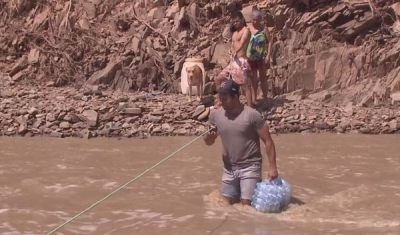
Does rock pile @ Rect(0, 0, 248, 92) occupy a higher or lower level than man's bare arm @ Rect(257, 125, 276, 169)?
higher

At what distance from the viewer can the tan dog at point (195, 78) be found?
8609 mm

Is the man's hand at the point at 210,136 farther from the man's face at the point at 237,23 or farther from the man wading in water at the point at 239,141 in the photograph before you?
the man's face at the point at 237,23

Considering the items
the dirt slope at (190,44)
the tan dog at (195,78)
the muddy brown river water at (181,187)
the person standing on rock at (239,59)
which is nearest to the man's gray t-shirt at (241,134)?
the muddy brown river water at (181,187)

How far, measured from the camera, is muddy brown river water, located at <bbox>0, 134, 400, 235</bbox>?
419 centimetres

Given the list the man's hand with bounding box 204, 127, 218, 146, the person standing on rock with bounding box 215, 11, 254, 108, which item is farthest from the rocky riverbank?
the man's hand with bounding box 204, 127, 218, 146

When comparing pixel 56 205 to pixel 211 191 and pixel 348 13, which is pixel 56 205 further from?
pixel 348 13

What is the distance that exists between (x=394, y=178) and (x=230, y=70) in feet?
9.39

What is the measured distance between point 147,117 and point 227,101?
381 cm

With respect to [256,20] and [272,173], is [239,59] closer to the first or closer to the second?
[256,20]

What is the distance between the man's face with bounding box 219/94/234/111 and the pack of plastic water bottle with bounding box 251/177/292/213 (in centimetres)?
64

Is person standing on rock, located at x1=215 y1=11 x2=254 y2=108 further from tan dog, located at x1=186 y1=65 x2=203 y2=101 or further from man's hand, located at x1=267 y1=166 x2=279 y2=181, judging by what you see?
man's hand, located at x1=267 y1=166 x2=279 y2=181

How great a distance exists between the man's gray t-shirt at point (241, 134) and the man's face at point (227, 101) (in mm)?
98

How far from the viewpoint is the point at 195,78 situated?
8.66 m

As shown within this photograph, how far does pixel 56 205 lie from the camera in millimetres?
4707
